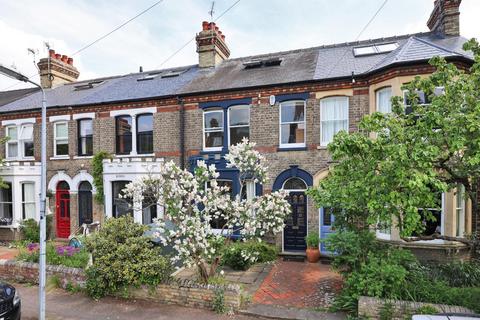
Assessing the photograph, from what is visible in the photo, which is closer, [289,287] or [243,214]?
[243,214]

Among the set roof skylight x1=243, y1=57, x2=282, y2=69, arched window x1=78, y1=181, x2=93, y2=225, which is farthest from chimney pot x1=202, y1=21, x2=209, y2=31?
arched window x1=78, y1=181, x2=93, y2=225

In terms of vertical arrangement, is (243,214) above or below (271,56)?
below

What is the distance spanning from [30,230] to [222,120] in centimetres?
1113

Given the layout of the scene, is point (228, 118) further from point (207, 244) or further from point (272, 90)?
point (207, 244)

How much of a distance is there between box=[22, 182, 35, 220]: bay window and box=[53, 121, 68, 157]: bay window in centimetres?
227

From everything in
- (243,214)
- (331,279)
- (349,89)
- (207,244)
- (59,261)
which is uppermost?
(349,89)

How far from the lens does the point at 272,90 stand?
11.5 m

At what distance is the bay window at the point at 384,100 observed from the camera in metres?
10.0

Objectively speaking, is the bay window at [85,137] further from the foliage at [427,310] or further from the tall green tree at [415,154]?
the foliage at [427,310]

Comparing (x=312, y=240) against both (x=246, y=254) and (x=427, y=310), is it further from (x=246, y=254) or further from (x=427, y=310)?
(x=427, y=310)

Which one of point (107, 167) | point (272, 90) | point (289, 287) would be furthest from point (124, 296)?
point (272, 90)

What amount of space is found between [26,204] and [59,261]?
8.49 m

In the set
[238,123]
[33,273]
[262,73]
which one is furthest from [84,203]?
[262,73]

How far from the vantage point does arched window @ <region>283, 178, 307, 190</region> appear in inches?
448
